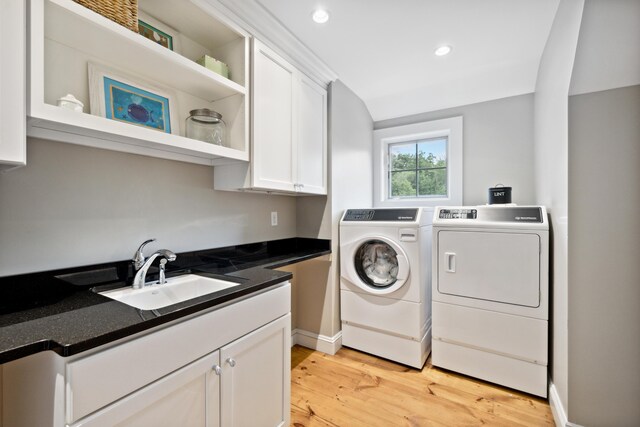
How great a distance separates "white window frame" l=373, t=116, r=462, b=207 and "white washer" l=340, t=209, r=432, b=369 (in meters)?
0.65

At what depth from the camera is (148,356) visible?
3.05 feet

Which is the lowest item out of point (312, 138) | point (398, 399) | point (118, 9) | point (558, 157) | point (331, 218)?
point (398, 399)

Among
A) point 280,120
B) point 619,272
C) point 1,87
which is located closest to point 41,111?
point 1,87

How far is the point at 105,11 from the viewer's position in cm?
113

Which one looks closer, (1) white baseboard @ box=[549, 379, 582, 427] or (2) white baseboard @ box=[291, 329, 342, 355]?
(1) white baseboard @ box=[549, 379, 582, 427]

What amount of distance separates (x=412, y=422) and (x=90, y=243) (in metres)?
1.90

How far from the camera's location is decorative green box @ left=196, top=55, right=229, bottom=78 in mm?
1585

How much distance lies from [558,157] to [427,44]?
1.12 metres

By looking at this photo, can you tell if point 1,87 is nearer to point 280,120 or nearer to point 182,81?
point 182,81

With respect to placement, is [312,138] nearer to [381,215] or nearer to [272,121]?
[272,121]

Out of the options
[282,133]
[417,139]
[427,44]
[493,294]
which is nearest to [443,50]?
[427,44]

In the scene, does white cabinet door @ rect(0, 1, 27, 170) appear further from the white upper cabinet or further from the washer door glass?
the washer door glass

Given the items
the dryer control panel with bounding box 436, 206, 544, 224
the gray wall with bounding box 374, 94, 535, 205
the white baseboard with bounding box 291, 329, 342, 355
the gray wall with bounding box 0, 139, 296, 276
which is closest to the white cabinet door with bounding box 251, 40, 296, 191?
the gray wall with bounding box 0, 139, 296, 276

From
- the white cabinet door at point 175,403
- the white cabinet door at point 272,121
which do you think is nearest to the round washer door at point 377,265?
the white cabinet door at point 272,121
